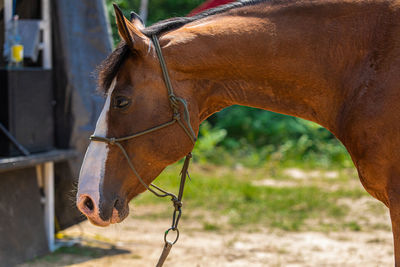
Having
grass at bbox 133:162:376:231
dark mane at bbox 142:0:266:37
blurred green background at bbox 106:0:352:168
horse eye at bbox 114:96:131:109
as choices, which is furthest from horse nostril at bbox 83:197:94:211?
blurred green background at bbox 106:0:352:168

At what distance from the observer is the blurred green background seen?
10.1m

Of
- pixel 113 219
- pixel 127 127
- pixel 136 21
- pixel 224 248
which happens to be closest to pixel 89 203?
pixel 113 219

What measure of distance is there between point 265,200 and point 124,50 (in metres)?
5.24

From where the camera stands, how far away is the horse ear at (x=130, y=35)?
2.25 metres

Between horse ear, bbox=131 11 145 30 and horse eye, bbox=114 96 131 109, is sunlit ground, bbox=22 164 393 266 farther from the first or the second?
horse ear, bbox=131 11 145 30

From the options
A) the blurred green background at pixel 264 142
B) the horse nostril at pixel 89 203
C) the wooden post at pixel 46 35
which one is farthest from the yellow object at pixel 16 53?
the blurred green background at pixel 264 142

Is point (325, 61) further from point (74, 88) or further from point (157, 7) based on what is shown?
point (157, 7)

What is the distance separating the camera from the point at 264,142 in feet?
36.4

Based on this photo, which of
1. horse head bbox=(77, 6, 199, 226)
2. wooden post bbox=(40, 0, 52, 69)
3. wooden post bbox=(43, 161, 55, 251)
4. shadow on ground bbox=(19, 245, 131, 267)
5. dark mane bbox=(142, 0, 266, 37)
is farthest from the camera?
wooden post bbox=(43, 161, 55, 251)

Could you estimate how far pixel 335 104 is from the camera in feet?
8.09

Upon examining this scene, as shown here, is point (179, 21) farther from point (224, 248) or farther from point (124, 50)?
point (224, 248)

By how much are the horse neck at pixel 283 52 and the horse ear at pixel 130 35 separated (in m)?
0.11

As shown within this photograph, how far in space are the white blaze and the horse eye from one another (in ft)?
0.14

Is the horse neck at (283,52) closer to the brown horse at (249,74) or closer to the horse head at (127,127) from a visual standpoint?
the brown horse at (249,74)
